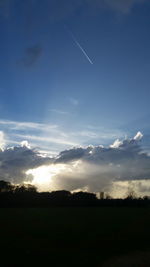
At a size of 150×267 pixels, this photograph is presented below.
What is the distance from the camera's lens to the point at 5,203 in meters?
A: 110

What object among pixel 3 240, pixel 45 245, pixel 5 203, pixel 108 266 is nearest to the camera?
pixel 108 266

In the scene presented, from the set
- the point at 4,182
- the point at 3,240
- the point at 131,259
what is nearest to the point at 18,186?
the point at 4,182

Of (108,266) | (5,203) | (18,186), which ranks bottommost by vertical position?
(108,266)

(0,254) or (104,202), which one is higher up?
(104,202)

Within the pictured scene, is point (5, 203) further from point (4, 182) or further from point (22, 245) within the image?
point (22, 245)

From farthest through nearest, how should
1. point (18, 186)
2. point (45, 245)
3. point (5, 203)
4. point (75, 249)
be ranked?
point (18, 186) → point (5, 203) → point (45, 245) → point (75, 249)

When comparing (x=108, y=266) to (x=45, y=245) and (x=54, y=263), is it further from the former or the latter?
(x=45, y=245)

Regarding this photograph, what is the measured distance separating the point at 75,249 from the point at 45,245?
9.12 feet

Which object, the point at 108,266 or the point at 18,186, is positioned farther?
the point at 18,186

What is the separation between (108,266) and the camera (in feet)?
60.1

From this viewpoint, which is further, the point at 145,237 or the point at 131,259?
the point at 145,237

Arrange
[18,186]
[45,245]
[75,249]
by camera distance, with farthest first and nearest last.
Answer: [18,186] → [45,245] → [75,249]

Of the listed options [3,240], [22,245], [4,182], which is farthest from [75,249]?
[4,182]

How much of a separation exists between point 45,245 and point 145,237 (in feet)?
32.1
